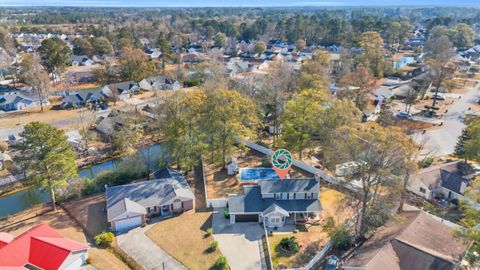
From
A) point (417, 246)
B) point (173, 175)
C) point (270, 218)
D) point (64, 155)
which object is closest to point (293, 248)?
point (270, 218)

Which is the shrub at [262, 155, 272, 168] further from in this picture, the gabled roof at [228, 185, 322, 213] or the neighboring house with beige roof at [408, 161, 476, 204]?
the neighboring house with beige roof at [408, 161, 476, 204]

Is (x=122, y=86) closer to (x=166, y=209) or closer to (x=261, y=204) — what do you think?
(x=166, y=209)

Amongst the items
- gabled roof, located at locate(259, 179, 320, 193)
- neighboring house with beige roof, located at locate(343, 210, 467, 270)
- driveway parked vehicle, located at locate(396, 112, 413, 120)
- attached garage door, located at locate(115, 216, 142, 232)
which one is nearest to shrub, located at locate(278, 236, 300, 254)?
neighboring house with beige roof, located at locate(343, 210, 467, 270)

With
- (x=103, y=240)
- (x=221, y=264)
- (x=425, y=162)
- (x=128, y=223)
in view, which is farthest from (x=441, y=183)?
(x=103, y=240)

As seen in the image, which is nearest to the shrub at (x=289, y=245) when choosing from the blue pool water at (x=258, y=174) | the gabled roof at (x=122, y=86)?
the blue pool water at (x=258, y=174)

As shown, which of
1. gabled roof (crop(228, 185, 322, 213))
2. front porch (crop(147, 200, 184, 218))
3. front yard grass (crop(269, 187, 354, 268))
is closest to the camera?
front yard grass (crop(269, 187, 354, 268))

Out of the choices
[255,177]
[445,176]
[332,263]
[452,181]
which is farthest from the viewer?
[255,177]

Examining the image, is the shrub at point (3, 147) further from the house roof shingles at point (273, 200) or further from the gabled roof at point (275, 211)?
the gabled roof at point (275, 211)
